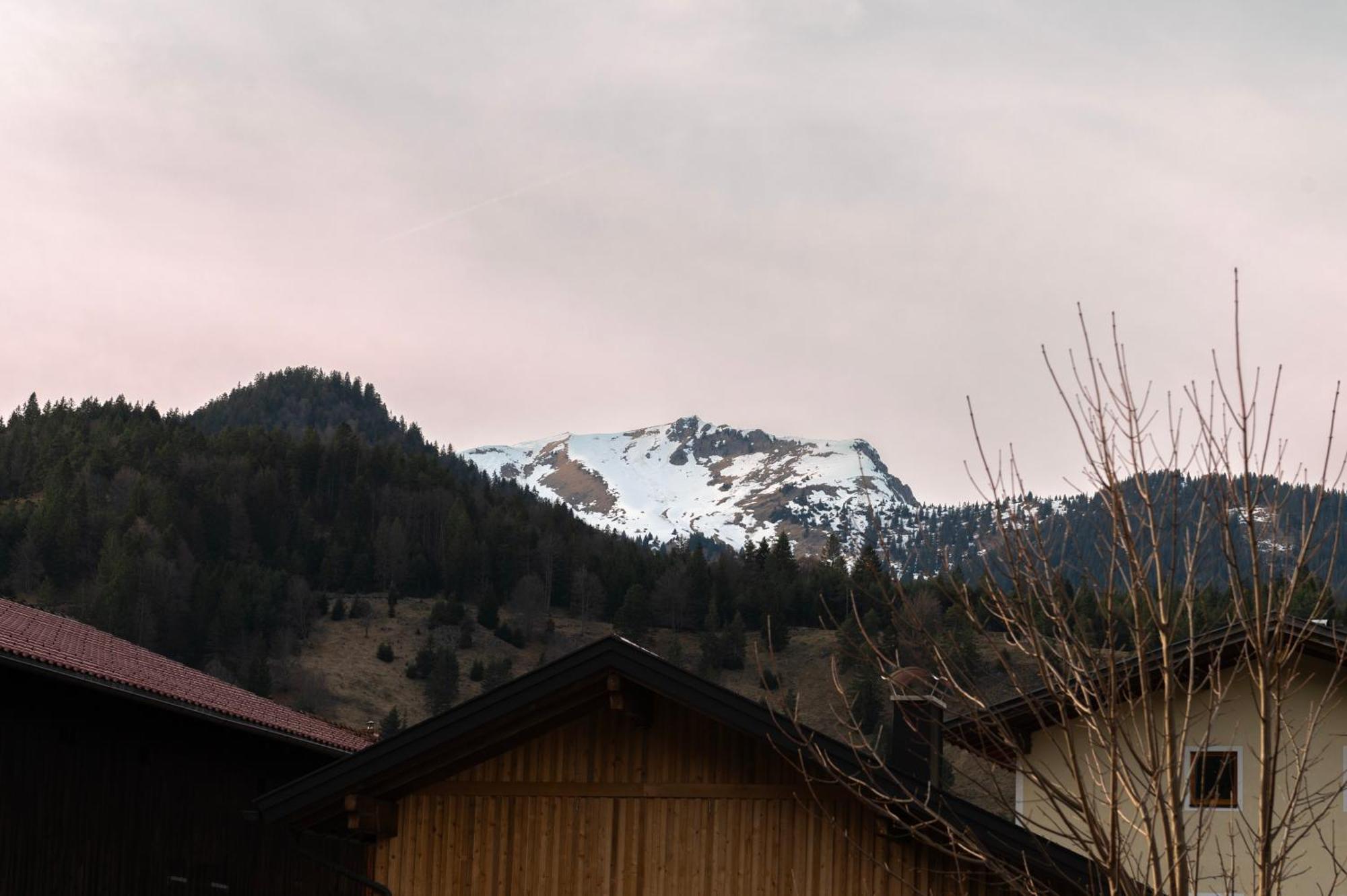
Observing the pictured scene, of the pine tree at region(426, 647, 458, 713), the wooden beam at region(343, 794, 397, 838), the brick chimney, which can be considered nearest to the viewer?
the wooden beam at region(343, 794, 397, 838)

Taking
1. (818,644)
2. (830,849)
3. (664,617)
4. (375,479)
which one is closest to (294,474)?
(375,479)

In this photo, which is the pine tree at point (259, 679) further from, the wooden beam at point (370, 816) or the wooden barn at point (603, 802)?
the wooden barn at point (603, 802)

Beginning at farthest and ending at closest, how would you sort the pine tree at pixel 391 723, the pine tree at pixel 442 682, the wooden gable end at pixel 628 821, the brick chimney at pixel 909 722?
the pine tree at pixel 442 682, the pine tree at pixel 391 723, the brick chimney at pixel 909 722, the wooden gable end at pixel 628 821

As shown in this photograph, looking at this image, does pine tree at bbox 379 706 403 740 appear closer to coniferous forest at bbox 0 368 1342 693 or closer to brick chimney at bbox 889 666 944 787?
coniferous forest at bbox 0 368 1342 693

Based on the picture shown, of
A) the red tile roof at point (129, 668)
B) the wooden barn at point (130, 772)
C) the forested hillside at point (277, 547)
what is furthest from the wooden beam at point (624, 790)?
the forested hillside at point (277, 547)

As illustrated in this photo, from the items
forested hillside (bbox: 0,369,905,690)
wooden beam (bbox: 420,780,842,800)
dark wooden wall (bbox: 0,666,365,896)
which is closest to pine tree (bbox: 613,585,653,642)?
forested hillside (bbox: 0,369,905,690)

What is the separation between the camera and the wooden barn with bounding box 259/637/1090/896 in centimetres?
1312

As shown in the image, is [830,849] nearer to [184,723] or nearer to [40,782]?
[40,782]

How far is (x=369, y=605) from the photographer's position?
132375 mm

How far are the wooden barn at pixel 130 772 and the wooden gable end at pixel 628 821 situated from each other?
1263mm

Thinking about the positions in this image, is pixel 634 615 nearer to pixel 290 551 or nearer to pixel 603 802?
pixel 290 551

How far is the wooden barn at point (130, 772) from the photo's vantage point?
17000mm

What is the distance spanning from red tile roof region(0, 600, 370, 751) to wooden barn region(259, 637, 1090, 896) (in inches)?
193

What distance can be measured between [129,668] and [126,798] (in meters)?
2.00
